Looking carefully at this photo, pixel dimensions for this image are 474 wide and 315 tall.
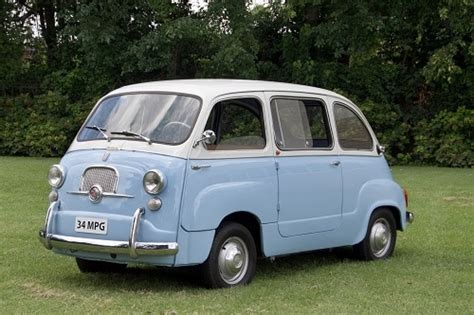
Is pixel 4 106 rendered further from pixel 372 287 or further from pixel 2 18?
pixel 372 287

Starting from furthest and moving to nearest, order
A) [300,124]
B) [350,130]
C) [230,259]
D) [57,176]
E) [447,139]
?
[447,139] → [350,130] → [300,124] → [57,176] → [230,259]

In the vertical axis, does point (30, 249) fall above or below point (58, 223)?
below

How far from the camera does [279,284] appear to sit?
7.36 metres

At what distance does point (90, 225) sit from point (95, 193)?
0.28m

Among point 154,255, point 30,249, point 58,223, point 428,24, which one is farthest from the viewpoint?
point 428,24

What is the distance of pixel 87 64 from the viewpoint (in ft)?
86.7

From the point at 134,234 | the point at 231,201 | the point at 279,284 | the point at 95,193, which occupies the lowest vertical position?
the point at 279,284

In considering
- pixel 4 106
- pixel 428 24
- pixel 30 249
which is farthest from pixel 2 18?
pixel 30 249

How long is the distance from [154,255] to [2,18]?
2246 cm

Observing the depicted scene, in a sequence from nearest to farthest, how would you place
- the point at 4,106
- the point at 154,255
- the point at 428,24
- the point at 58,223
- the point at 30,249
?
the point at 154,255
the point at 58,223
the point at 30,249
the point at 428,24
the point at 4,106

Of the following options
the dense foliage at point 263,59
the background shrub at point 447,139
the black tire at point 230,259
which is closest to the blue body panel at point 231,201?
the black tire at point 230,259

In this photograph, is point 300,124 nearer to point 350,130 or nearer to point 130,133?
point 350,130

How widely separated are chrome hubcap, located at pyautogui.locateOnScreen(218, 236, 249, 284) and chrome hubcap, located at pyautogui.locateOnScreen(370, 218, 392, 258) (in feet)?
6.93

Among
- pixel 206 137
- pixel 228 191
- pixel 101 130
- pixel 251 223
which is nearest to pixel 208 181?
pixel 228 191
